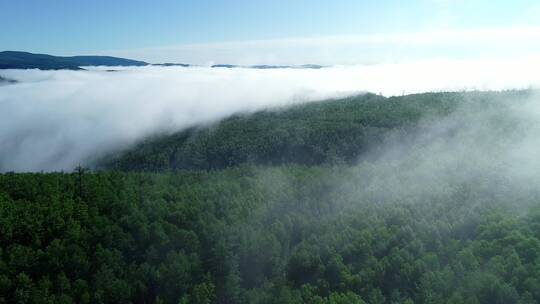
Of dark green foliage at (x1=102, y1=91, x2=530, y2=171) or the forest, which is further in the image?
dark green foliage at (x1=102, y1=91, x2=530, y2=171)

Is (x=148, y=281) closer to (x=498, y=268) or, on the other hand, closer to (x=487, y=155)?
(x=498, y=268)

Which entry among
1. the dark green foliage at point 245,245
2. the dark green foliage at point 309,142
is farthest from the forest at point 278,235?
the dark green foliage at point 309,142

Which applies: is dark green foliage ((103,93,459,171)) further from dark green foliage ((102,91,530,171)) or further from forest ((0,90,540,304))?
forest ((0,90,540,304))

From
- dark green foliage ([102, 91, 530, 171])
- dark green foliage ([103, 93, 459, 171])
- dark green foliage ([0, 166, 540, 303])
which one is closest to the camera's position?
dark green foliage ([0, 166, 540, 303])

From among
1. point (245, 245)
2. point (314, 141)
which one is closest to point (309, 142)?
point (314, 141)

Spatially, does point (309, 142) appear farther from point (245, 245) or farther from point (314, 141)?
point (245, 245)

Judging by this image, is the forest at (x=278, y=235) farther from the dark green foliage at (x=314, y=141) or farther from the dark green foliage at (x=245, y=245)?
the dark green foliage at (x=314, y=141)

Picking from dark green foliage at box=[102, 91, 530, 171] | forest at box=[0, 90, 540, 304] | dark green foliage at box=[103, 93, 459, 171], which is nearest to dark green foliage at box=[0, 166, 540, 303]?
forest at box=[0, 90, 540, 304]

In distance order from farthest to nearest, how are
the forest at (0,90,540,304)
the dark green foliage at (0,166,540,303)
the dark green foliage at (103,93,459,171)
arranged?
the dark green foliage at (103,93,459,171) < the forest at (0,90,540,304) < the dark green foliage at (0,166,540,303)

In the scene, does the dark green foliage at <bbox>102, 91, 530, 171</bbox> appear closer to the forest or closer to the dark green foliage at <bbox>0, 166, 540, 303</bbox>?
the forest
